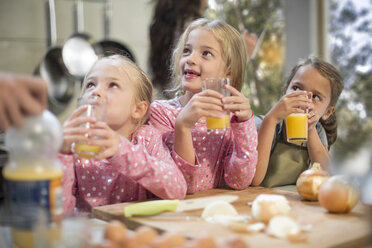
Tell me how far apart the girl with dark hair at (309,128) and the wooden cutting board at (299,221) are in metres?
0.34

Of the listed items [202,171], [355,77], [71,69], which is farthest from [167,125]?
[355,77]

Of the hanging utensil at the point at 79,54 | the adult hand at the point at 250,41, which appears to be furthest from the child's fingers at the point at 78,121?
the hanging utensil at the point at 79,54

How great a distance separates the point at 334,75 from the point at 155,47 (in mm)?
1249

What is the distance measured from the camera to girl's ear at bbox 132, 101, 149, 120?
5.18 feet

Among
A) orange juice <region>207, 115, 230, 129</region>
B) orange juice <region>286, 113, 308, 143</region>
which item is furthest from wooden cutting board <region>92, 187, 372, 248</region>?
orange juice <region>286, 113, 308, 143</region>

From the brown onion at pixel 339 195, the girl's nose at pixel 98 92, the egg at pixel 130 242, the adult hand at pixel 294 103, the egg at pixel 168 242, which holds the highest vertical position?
the girl's nose at pixel 98 92

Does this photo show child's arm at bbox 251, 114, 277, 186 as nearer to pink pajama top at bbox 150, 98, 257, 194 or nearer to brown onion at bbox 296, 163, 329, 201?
pink pajama top at bbox 150, 98, 257, 194

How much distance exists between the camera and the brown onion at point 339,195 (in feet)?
3.79

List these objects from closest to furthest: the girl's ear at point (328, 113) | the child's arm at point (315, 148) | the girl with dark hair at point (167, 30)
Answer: the child's arm at point (315, 148) < the girl's ear at point (328, 113) < the girl with dark hair at point (167, 30)

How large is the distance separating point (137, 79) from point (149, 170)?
0.40 meters

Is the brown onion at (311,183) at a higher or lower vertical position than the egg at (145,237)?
lower

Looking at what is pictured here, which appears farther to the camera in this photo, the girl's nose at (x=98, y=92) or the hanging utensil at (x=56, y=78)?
the hanging utensil at (x=56, y=78)

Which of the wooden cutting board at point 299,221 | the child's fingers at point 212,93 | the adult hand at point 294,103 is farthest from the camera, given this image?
the adult hand at point 294,103

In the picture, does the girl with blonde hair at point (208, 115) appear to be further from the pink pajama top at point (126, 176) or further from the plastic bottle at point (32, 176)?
the plastic bottle at point (32, 176)
